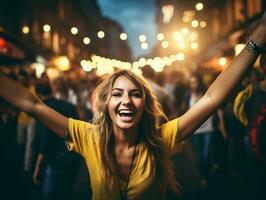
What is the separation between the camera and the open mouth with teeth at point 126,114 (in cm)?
Answer: 258

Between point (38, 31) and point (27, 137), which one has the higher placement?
point (38, 31)

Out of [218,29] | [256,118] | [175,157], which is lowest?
[256,118]

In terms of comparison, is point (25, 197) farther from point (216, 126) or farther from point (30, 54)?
point (30, 54)

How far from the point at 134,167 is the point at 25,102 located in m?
0.80

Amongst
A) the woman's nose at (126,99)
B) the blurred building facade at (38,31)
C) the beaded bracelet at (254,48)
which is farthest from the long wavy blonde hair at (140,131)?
the blurred building facade at (38,31)

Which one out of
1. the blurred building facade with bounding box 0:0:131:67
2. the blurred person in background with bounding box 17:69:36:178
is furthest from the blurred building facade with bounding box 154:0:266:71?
the blurred person in background with bounding box 17:69:36:178

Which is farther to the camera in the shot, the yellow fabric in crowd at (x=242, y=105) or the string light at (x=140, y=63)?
the string light at (x=140, y=63)

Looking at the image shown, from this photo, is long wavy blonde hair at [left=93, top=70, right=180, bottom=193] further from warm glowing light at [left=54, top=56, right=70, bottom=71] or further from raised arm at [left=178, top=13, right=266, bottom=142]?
warm glowing light at [left=54, top=56, right=70, bottom=71]

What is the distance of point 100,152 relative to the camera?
2600 millimetres

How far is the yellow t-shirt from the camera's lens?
2.48 metres

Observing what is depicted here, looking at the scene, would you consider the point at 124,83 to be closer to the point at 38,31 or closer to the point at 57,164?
the point at 57,164

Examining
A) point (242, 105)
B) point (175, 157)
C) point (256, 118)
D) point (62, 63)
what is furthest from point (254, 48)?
point (62, 63)

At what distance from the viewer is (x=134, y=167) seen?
2.56 m

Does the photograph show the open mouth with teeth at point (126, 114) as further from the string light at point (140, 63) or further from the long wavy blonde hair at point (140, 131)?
the string light at point (140, 63)
